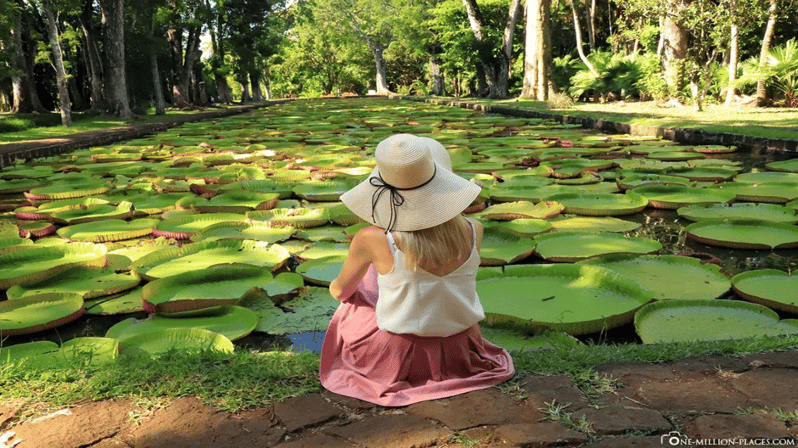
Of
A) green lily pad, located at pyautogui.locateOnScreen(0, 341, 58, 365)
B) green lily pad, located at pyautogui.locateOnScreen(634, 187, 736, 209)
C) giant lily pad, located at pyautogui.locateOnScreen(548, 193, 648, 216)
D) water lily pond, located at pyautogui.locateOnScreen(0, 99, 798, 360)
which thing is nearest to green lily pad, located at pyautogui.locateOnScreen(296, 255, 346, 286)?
water lily pond, located at pyautogui.locateOnScreen(0, 99, 798, 360)

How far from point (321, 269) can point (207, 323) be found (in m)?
0.74

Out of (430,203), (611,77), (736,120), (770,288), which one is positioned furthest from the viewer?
(611,77)

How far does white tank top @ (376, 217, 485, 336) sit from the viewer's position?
5.97 feet

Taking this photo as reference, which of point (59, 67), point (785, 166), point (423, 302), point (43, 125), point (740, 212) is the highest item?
point (59, 67)

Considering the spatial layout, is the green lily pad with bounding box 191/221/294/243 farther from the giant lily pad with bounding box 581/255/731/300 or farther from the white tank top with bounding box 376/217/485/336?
the white tank top with bounding box 376/217/485/336

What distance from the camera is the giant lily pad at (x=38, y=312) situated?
8.22 ft

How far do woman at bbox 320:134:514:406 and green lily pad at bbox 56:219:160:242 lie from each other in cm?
248

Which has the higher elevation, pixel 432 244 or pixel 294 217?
pixel 432 244

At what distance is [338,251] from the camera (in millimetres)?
3471

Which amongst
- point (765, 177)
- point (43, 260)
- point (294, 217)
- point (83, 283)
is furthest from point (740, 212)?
point (43, 260)

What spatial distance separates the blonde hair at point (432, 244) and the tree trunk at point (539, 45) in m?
14.4

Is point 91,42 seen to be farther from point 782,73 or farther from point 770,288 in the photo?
point 770,288

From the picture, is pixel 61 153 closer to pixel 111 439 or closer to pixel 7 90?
pixel 111 439

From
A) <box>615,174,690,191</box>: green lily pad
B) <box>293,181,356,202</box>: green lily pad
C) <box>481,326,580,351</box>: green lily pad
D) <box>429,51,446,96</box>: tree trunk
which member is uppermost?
<box>429,51,446,96</box>: tree trunk
